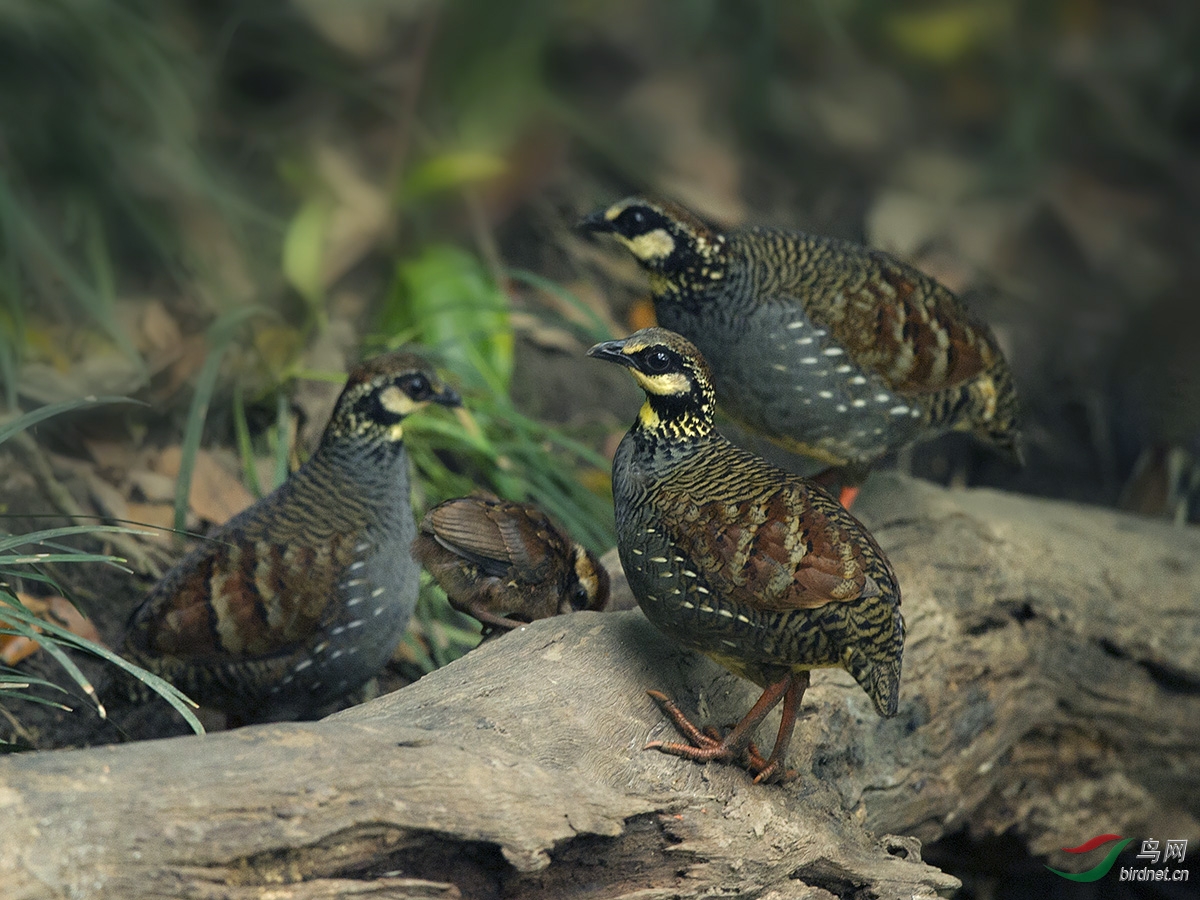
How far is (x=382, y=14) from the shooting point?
632 cm

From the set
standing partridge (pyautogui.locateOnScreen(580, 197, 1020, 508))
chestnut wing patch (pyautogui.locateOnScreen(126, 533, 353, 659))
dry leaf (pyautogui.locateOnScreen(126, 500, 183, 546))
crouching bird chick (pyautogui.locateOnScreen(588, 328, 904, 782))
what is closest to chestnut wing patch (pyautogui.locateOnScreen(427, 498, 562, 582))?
chestnut wing patch (pyautogui.locateOnScreen(126, 533, 353, 659))

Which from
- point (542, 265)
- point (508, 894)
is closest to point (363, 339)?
point (542, 265)

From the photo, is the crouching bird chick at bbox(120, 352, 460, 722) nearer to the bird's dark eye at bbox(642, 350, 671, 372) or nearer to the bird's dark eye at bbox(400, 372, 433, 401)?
the bird's dark eye at bbox(400, 372, 433, 401)

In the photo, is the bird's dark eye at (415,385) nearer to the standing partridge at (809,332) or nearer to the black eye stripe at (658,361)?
the standing partridge at (809,332)

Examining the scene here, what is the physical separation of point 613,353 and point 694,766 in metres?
1.08

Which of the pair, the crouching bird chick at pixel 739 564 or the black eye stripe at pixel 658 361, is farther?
the black eye stripe at pixel 658 361

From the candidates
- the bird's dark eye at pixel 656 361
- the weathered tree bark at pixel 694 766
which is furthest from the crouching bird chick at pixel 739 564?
the weathered tree bark at pixel 694 766

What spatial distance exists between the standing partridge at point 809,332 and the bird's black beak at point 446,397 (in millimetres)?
712

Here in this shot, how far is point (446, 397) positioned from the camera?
4031 millimetres

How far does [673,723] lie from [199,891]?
1324 millimetres

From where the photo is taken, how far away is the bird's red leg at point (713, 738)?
301 centimetres

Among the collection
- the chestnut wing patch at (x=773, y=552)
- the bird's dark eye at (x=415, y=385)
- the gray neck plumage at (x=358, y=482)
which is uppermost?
the chestnut wing patch at (x=773, y=552)

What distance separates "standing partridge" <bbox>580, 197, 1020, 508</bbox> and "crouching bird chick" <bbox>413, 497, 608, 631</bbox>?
832mm

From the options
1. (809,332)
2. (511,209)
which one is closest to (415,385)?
(809,332)
